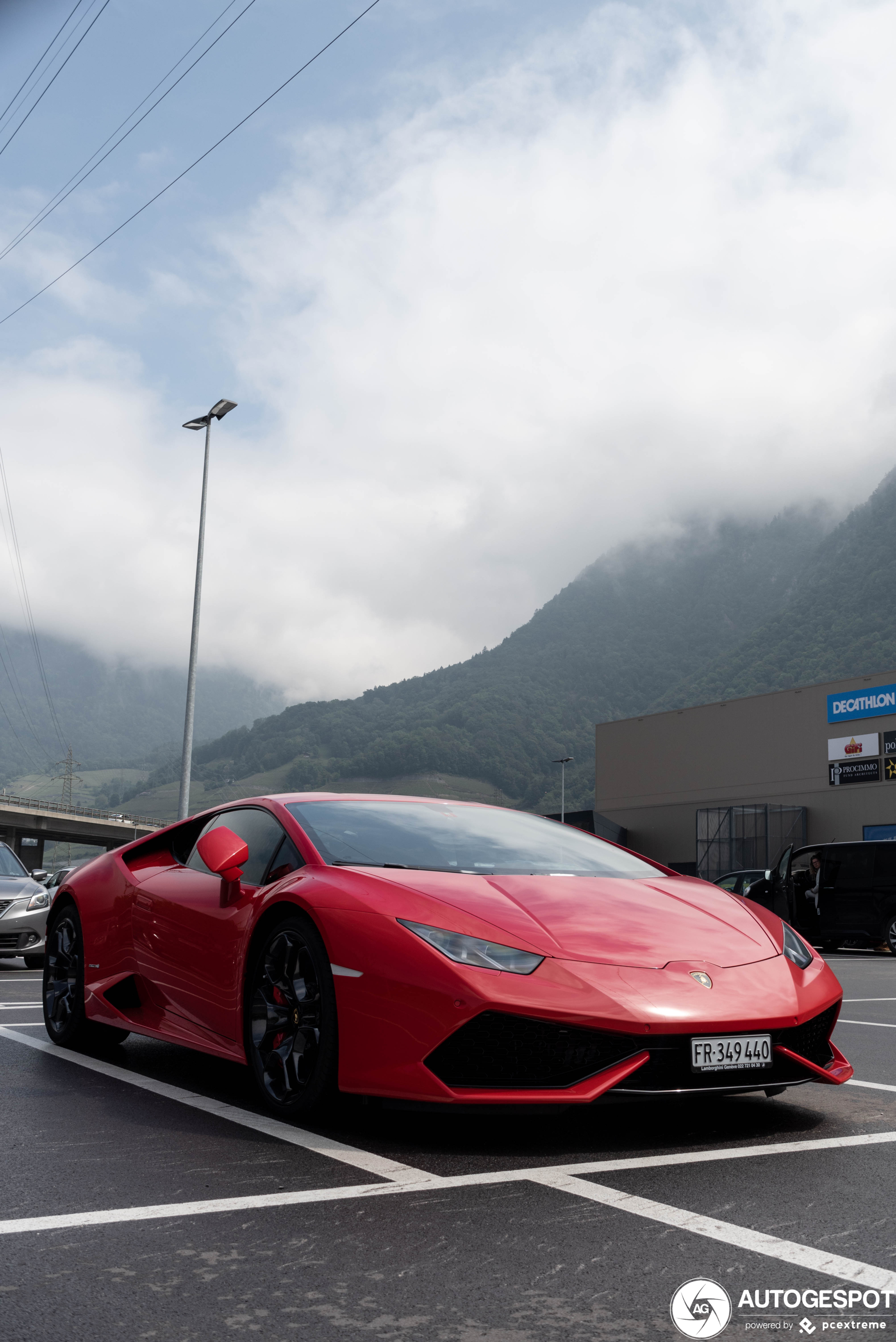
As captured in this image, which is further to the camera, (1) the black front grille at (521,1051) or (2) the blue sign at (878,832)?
(2) the blue sign at (878,832)

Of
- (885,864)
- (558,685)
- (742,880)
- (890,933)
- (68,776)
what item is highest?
(558,685)

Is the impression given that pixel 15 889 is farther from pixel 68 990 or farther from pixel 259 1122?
pixel 259 1122

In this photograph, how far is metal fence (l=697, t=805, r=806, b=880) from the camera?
4334 cm

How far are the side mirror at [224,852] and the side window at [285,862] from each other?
12cm

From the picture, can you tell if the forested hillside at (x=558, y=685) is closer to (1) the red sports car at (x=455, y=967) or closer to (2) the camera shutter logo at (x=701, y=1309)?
(1) the red sports car at (x=455, y=967)

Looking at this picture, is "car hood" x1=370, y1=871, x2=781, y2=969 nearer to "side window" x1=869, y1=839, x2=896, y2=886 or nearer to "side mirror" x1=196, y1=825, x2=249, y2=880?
"side mirror" x1=196, y1=825, x2=249, y2=880

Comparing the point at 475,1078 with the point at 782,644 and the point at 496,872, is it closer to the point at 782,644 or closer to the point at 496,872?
the point at 496,872

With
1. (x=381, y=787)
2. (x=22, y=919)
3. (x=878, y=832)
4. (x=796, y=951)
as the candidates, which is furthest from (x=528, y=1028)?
(x=381, y=787)

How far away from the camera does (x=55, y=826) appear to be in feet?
280

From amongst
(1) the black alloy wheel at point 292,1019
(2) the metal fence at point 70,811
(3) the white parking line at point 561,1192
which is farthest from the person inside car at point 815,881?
(2) the metal fence at point 70,811

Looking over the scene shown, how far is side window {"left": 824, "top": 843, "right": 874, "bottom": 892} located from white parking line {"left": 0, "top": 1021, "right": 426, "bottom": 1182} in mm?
17039

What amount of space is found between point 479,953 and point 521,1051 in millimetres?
333

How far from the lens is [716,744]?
48.3 meters

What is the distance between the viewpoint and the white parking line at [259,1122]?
361cm
